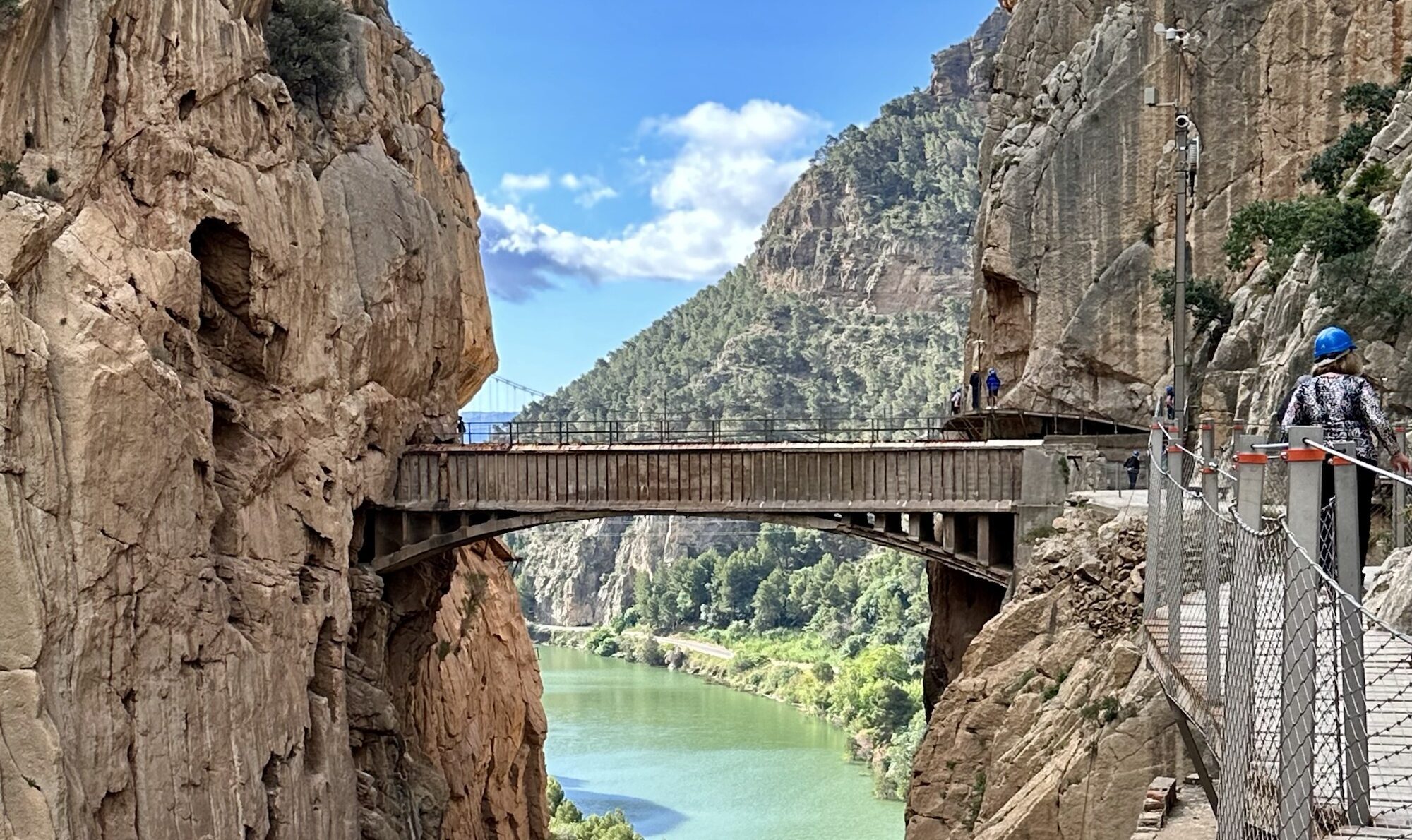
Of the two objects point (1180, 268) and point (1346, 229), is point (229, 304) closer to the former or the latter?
point (1180, 268)

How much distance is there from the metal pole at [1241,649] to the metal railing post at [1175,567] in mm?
1777

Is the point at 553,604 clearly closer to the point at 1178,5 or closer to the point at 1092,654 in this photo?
the point at 1178,5

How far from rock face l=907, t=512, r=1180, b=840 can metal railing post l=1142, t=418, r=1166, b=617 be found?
2.57 meters

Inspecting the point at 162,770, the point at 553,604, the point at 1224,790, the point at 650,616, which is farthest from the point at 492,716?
the point at 553,604

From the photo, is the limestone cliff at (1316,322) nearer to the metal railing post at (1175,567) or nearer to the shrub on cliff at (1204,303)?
the shrub on cliff at (1204,303)

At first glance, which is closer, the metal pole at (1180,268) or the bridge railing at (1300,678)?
the bridge railing at (1300,678)

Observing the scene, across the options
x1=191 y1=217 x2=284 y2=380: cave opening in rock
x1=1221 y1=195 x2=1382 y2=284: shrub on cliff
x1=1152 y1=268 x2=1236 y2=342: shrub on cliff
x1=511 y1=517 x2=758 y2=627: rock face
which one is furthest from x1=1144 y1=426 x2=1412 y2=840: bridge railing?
x1=511 y1=517 x2=758 y2=627: rock face

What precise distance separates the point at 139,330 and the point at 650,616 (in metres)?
A: 85.6

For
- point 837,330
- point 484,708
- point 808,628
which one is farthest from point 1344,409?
point 837,330

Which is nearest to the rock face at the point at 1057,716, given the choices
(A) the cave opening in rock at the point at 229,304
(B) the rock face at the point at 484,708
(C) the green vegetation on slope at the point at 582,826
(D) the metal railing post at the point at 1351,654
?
(D) the metal railing post at the point at 1351,654

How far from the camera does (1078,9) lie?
120ft

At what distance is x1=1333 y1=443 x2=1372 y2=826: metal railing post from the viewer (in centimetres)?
430

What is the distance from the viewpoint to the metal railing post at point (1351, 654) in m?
4.30

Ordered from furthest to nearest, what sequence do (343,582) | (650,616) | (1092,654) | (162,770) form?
1. (650,616)
2. (343,582)
3. (162,770)
4. (1092,654)
